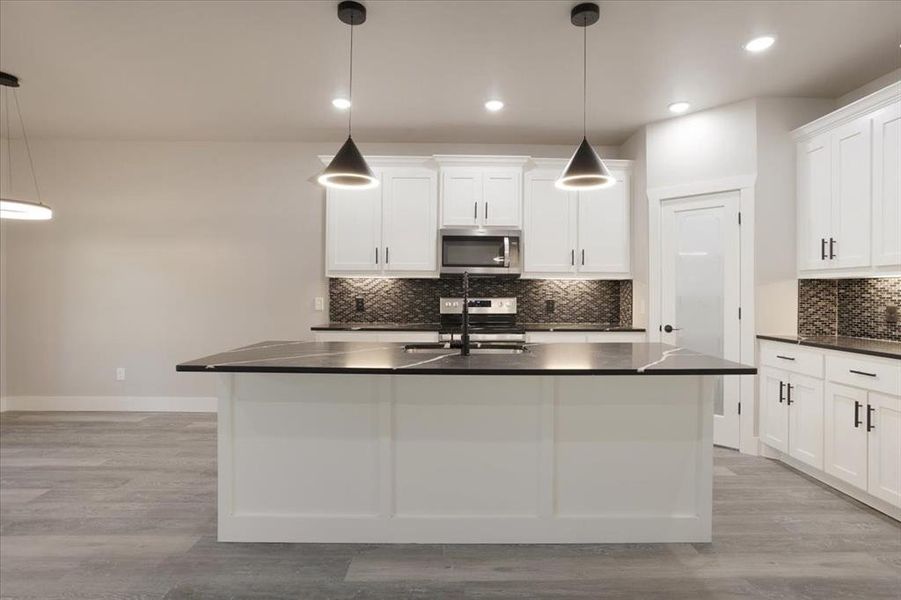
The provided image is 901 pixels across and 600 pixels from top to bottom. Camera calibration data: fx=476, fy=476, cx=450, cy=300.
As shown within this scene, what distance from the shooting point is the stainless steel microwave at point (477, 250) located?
4.54m

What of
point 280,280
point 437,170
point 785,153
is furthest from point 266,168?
point 785,153

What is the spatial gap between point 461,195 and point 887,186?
10.1ft

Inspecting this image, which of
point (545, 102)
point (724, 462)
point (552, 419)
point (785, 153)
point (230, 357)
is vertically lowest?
point (724, 462)

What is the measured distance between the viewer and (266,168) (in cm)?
493

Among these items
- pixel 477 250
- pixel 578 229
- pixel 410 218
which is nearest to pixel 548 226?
pixel 578 229

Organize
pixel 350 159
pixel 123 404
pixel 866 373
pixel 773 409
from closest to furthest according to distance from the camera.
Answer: pixel 350 159, pixel 866 373, pixel 773 409, pixel 123 404

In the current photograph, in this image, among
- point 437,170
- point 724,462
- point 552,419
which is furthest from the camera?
point 437,170

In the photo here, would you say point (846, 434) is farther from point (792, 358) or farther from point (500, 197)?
point (500, 197)

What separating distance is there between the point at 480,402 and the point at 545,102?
265cm

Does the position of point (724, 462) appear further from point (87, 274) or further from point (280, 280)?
point (87, 274)

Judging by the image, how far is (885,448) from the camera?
8.59 ft

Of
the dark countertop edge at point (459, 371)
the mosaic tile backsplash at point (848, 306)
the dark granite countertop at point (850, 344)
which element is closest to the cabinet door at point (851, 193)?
the mosaic tile backsplash at point (848, 306)

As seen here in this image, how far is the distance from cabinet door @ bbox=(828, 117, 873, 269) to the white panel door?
2.05ft

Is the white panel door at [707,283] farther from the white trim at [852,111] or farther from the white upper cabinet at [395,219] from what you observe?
the white upper cabinet at [395,219]
